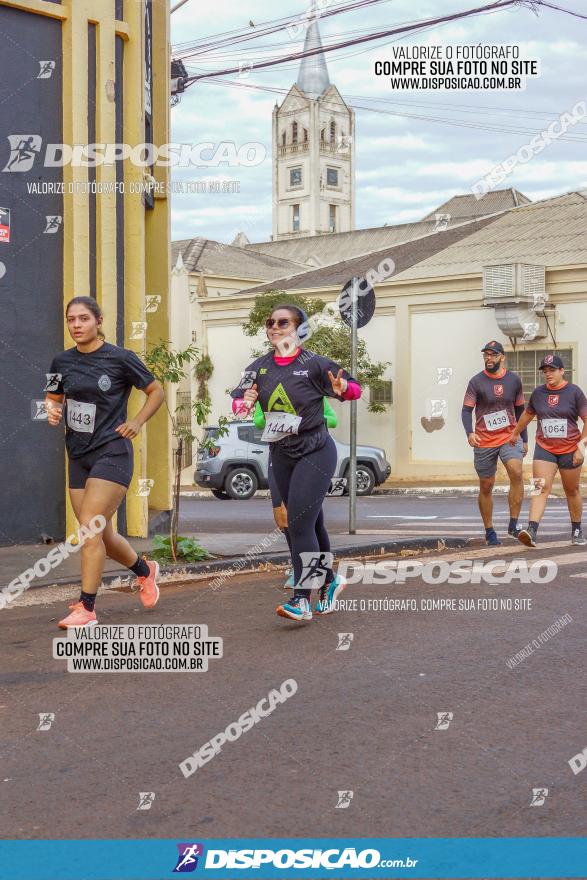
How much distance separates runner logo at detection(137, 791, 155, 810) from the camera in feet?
13.6

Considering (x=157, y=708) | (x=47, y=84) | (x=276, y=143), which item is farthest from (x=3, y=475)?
(x=276, y=143)

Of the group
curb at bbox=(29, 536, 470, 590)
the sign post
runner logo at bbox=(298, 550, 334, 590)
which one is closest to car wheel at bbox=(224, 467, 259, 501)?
the sign post

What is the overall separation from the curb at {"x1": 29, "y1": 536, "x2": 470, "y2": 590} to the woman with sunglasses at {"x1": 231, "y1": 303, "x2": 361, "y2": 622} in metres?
2.35

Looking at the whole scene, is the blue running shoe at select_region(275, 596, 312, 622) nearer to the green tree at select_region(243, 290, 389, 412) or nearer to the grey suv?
the grey suv

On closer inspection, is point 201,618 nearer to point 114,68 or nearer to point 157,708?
point 157,708

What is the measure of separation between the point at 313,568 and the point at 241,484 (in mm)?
16719

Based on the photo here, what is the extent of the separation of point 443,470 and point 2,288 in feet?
66.9

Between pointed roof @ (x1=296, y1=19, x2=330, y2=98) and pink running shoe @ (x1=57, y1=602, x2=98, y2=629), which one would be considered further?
pointed roof @ (x1=296, y1=19, x2=330, y2=98)

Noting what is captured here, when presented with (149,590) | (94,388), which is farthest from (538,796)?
(149,590)

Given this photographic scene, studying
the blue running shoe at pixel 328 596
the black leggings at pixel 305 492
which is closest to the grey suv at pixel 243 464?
the blue running shoe at pixel 328 596

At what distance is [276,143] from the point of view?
138 metres

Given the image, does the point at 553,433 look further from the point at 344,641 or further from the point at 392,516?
the point at 392,516

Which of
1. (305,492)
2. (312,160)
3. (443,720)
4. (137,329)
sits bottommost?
(443,720)

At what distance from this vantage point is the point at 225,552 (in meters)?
10.9
